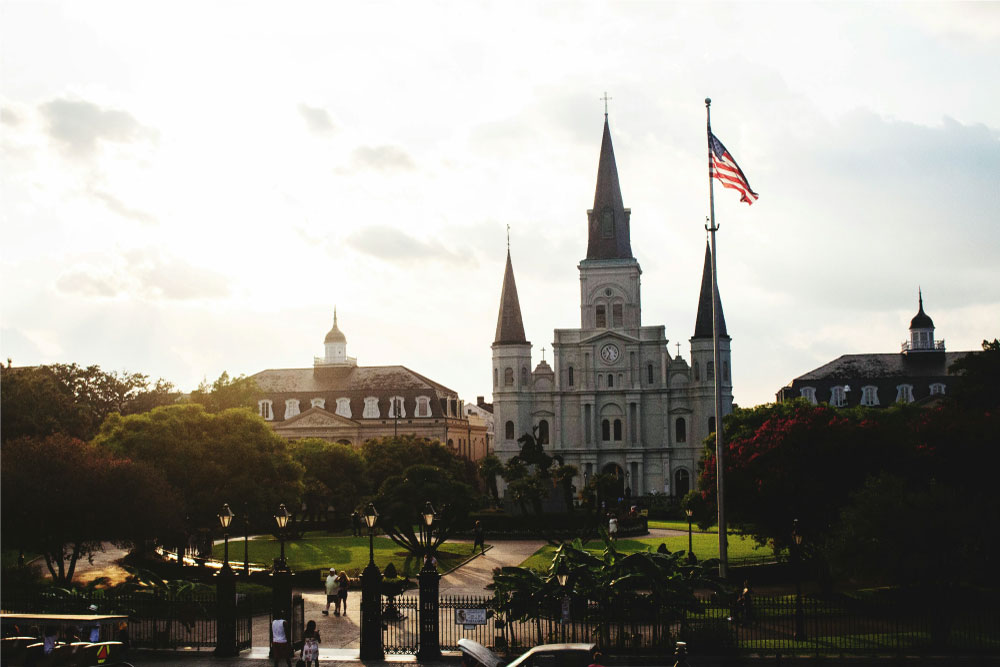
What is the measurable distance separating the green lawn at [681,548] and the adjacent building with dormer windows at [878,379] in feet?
122

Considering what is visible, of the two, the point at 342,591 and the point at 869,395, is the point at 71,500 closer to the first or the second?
the point at 342,591

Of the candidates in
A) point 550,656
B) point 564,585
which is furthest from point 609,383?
point 550,656

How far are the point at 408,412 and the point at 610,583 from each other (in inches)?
2979

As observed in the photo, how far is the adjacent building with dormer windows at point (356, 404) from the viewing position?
3775 inches

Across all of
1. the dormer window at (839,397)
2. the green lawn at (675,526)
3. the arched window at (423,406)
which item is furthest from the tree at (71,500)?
the dormer window at (839,397)

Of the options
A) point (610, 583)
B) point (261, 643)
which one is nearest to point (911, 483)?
point (610, 583)

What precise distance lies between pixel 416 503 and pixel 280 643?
21.8 meters

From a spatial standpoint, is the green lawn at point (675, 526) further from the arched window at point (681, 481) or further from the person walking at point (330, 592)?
the person walking at point (330, 592)

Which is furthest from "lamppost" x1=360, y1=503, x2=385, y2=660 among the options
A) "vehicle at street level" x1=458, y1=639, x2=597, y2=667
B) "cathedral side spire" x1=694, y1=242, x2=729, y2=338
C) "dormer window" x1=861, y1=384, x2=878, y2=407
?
"dormer window" x1=861, y1=384, x2=878, y2=407

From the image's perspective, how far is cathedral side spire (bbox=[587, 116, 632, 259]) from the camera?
309 feet

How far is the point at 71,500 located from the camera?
32594 mm

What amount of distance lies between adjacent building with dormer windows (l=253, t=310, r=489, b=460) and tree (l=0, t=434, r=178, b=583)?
188 ft

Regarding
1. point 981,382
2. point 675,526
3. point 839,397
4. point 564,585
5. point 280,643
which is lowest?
point 675,526

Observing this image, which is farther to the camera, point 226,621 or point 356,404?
point 356,404
